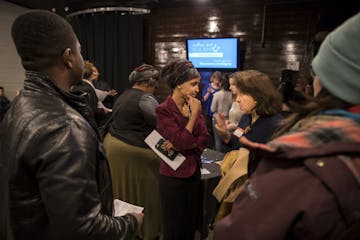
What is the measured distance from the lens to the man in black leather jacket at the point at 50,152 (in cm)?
87

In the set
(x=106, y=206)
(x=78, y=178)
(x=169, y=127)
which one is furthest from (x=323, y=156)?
(x=169, y=127)

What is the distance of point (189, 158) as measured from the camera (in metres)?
1.94

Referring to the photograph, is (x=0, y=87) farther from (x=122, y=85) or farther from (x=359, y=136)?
(x=359, y=136)

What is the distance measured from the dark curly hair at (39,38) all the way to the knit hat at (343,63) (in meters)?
0.80

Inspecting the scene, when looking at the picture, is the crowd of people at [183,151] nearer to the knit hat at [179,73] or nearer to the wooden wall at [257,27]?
the knit hat at [179,73]

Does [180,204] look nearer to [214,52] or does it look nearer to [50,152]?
[50,152]

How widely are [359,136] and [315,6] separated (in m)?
4.53

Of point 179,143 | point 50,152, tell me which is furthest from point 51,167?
point 179,143

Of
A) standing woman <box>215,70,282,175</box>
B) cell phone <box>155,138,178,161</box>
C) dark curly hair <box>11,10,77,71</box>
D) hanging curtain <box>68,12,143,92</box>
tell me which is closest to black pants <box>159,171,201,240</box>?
cell phone <box>155,138,178,161</box>

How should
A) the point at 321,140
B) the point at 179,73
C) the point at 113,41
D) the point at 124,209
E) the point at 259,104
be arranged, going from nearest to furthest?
1. the point at 321,140
2. the point at 124,209
3. the point at 259,104
4. the point at 179,73
5. the point at 113,41

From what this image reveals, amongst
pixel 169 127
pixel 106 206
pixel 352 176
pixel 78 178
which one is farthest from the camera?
pixel 169 127

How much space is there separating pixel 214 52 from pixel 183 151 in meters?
3.34

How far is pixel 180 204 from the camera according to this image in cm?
197

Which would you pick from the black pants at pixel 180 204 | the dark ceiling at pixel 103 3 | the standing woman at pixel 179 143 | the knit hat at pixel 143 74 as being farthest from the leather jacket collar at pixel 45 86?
the dark ceiling at pixel 103 3
